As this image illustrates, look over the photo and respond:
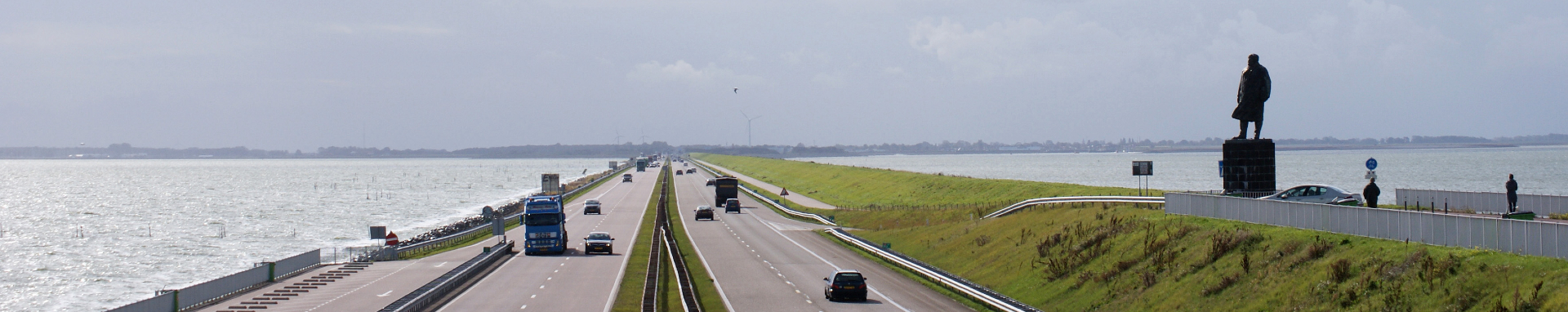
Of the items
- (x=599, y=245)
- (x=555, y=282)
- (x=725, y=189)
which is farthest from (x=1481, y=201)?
(x=725, y=189)

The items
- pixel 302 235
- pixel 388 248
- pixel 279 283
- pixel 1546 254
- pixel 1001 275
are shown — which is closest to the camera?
pixel 1546 254

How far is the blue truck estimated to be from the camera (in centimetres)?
5603

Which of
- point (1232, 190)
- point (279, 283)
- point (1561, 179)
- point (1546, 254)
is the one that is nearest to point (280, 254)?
point (279, 283)

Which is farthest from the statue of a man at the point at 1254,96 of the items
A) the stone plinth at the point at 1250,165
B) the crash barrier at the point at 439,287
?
the crash barrier at the point at 439,287

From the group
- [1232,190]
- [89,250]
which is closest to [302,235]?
[89,250]

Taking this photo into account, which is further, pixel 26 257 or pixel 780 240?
pixel 26 257

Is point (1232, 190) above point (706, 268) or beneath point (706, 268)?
above

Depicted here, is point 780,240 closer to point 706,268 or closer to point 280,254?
point 706,268

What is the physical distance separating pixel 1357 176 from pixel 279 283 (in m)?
187

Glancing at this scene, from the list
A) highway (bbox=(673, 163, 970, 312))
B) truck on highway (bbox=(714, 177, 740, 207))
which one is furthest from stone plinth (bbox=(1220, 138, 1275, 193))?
truck on highway (bbox=(714, 177, 740, 207))

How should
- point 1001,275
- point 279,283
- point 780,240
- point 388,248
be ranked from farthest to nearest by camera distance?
1. point 780,240
2. point 388,248
3. point 279,283
4. point 1001,275

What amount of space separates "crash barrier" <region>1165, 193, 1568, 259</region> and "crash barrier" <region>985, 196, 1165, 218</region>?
595cm

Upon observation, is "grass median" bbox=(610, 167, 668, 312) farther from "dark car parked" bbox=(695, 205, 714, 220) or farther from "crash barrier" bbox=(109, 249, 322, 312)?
"crash barrier" bbox=(109, 249, 322, 312)

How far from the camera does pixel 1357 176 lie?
189 metres
